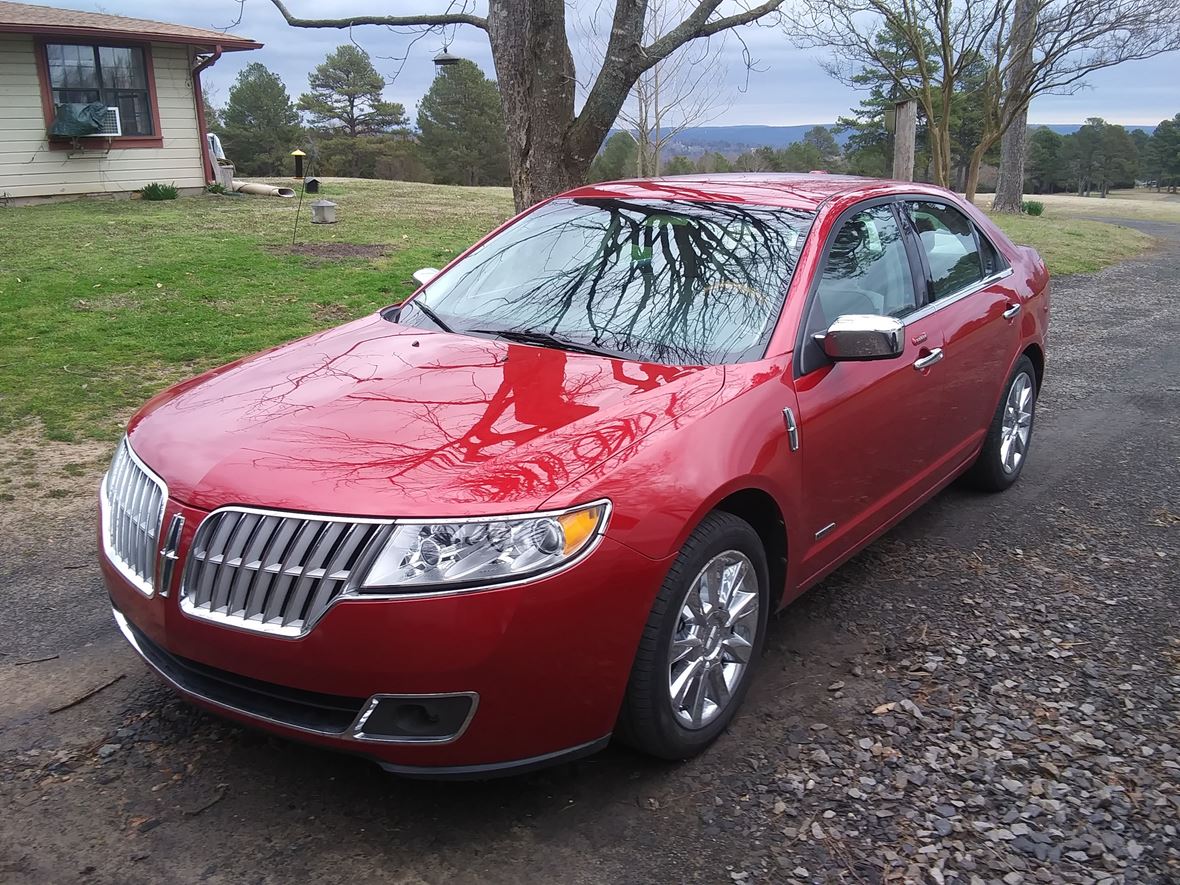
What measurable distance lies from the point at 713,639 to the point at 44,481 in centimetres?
401

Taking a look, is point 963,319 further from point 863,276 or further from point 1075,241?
point 1075,241

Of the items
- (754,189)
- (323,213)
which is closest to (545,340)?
(754,189)

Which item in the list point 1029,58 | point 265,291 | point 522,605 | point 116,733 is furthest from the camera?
point 1029,58

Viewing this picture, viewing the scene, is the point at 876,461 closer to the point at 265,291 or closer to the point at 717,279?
the point at 717,279

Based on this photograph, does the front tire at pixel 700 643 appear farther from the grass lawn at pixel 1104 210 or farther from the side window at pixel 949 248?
the grass lawn at pixel 1104 210

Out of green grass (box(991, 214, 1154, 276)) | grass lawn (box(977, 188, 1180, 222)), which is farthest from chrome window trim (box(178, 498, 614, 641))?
grass lawn (box(977, 188, 1180, 222))

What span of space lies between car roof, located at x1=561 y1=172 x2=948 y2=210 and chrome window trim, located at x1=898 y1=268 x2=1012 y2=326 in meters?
0.52

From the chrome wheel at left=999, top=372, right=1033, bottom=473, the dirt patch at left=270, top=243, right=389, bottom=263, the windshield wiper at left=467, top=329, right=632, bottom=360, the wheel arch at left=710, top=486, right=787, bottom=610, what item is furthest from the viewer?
the dirt patch at left=270, top=243, right=389, bottom=263

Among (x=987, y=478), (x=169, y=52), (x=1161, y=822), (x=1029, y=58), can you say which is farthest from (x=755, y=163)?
(x=1161, y=822)

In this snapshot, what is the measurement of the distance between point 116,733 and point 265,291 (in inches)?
302

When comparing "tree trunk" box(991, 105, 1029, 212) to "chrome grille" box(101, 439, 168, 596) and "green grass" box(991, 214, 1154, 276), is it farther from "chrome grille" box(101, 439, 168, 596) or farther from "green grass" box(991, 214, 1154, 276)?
"chrome grille" box(101, 439, 168, 596)

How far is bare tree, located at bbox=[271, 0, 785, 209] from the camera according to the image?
7.44m

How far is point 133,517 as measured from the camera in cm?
294

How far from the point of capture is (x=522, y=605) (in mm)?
2477
